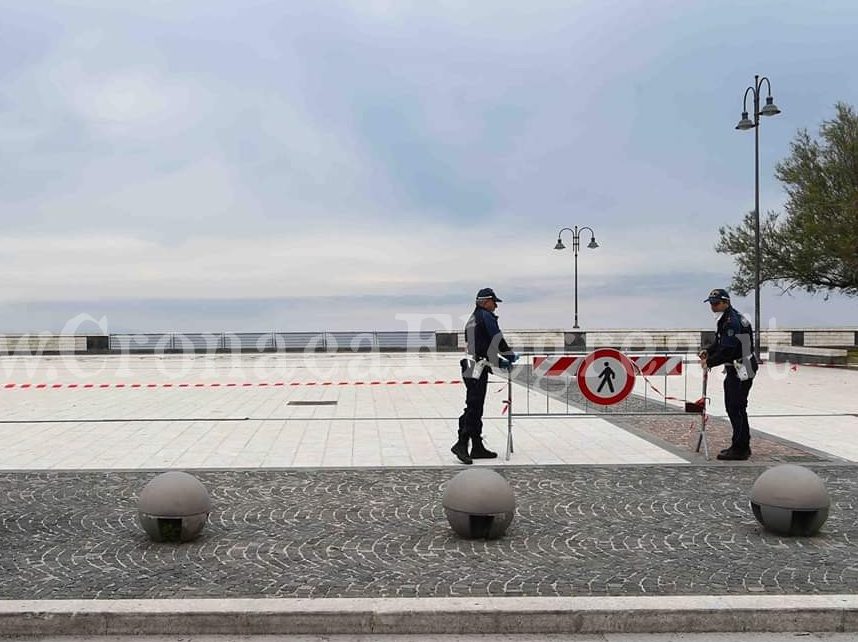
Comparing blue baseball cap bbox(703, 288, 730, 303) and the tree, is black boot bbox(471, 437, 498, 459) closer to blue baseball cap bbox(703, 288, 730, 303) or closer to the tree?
blue baseball cap bbox(703, 288, 730, 303)

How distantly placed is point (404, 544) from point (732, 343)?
5223mm

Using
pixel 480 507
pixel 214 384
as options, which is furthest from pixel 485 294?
pixel 214 384

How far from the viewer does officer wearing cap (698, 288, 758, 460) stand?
9.49 meters

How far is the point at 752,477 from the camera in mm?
8688

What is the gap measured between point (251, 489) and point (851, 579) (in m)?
5.11

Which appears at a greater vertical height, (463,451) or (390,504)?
(463,451)

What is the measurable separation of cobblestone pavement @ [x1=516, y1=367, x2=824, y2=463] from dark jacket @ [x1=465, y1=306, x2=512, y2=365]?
2.60m

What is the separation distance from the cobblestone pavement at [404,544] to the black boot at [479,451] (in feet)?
4.22

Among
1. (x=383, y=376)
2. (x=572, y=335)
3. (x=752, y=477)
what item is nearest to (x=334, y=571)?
(x=752, y=477)

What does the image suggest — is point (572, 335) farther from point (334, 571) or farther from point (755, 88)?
point (334, 571)

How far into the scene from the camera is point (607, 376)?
1074 centimetres

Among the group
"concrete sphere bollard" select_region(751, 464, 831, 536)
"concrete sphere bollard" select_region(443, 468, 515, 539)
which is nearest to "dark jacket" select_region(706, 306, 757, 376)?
"concrete sphere bollard" select_region(751, 464, 831, 536)


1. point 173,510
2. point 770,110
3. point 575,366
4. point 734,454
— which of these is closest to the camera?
point 173,510

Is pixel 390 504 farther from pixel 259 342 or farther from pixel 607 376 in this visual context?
pixel 259 342
